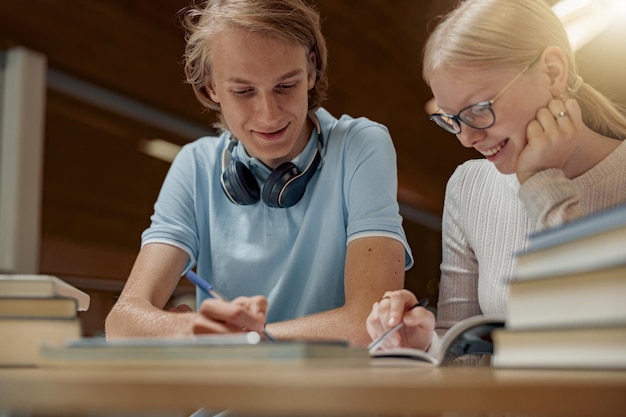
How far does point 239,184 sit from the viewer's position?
5.03 feet

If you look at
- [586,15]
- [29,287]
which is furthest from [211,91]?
[586,15]

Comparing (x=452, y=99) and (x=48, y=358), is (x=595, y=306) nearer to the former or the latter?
(x=48, y=358)

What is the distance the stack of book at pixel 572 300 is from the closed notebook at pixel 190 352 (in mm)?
143

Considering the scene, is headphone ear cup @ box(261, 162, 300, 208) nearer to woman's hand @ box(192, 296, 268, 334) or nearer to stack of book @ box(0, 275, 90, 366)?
woman's hand @ box(192, 296, 268, 334)

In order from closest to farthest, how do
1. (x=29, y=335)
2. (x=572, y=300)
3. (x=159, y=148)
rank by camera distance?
(x=572, y=300) → (x=29, y=335) → (x=159, y=148)

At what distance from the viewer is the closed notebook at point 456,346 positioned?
Result: 2.20 feet

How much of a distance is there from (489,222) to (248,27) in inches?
23.6

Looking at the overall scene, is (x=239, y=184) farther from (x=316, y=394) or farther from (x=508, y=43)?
(x=316, y=394)

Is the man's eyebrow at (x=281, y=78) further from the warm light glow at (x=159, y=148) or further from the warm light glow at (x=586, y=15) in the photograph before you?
the warm light glow at (x=159, y=148)

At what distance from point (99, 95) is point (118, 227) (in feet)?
2.46

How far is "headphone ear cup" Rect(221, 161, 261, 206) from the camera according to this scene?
153 cm

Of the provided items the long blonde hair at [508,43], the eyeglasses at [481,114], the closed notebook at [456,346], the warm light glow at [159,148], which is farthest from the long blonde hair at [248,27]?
the warm light glow at [159,148]

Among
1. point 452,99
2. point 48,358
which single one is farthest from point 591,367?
point 452,99

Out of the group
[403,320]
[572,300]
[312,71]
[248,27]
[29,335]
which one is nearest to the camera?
[572,300]
